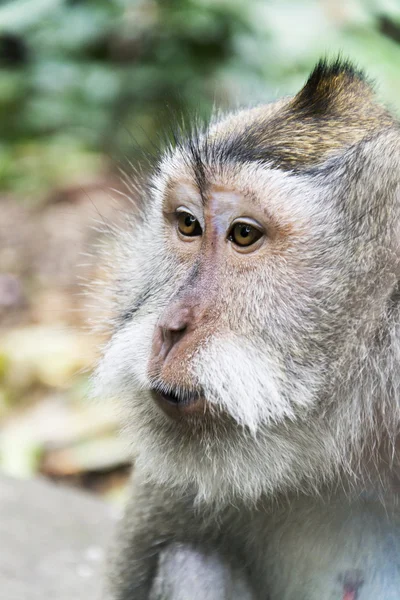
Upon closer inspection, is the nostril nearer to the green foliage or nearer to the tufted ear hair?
the tufted ear hair


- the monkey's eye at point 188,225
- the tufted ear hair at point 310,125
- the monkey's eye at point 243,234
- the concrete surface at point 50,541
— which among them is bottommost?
the concrete surface at point 50,541

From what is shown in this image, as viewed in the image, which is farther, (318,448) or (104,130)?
(104,130)

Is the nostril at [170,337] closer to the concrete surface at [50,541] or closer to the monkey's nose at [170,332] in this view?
the monkey's nose at [170,332]

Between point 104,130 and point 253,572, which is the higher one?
point 104,130

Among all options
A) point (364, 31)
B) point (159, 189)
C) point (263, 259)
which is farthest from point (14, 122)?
point (263, 259)

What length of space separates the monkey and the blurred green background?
2577 mm

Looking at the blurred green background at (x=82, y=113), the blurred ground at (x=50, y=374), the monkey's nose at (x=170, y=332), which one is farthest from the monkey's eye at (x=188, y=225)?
the blurred green background at (x=82, y=113)

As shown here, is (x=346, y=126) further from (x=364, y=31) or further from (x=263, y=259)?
(x=364, y=31)

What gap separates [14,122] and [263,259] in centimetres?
747

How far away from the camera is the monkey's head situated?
2.57 m

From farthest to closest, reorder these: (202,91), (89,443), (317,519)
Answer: (202,91) < (89,443) < (317,519)

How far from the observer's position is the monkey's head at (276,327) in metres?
2.57

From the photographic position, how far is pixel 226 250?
270cm

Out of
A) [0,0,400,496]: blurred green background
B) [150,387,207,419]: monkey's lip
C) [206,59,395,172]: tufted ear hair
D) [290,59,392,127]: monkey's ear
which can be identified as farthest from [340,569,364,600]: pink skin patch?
[0,0,400,496]: blurred green background
